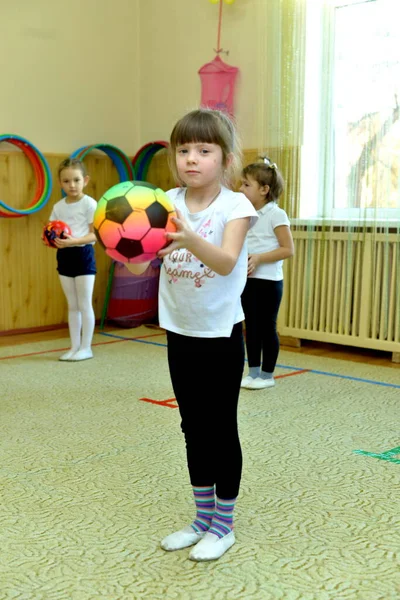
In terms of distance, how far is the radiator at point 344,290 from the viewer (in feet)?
12.3

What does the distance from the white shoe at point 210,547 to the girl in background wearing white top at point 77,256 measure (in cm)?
221

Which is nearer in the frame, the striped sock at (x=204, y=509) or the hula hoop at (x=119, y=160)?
the striped sock at (x=204, y=509)

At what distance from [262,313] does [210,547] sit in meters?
1.60

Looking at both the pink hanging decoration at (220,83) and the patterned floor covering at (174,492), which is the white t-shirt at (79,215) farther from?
the pink hanging decoration at (220,83)

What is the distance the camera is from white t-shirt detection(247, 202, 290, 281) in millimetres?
2984

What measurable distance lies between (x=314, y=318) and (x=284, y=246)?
3.91 ft

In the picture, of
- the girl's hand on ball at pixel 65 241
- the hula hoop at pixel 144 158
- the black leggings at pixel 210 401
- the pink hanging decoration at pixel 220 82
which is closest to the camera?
the black leggings at pixel 210 401

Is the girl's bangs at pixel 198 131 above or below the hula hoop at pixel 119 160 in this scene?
below

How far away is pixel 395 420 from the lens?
2625 millimetres

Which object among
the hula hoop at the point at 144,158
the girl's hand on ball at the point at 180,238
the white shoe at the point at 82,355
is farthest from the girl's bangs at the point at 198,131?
the hula hoop at the point at 144,158

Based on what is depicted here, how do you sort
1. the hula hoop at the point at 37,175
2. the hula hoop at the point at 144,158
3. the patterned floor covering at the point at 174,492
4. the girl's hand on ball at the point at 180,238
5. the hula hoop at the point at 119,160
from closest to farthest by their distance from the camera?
the girl's hand on ball at the point at 180,238 → the patterned floor covering at the point at 174,492 → the hula hoop at the point at 37,175 → the hula hoop at the point at 119,160 → the hula hoop at the point at 144,158

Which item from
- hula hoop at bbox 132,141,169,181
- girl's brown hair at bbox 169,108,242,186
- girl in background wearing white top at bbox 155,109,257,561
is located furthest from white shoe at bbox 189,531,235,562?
hula hoop at bbox 132,141,169,181

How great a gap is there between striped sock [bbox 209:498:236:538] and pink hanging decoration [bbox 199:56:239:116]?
10.8 feet

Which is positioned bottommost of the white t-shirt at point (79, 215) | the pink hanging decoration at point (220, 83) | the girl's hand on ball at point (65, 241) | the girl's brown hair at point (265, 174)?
the girl's hand on ball at point (65, 241)
